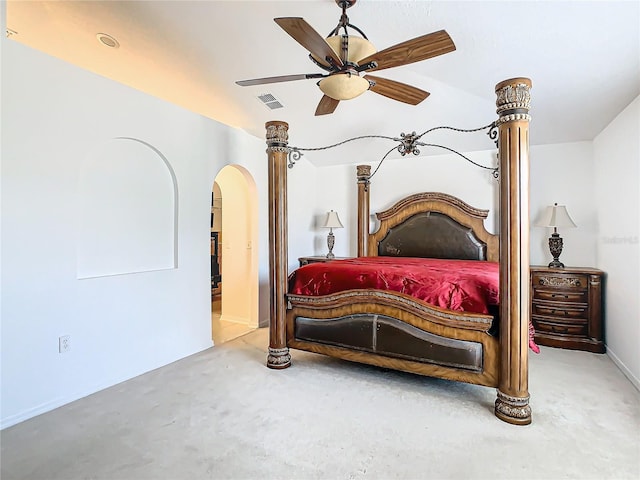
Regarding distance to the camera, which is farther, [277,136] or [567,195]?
[567,195]

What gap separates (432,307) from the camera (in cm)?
267

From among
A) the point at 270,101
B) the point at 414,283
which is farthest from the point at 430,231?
the point at 270,101

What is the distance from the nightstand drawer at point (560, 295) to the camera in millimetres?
3791

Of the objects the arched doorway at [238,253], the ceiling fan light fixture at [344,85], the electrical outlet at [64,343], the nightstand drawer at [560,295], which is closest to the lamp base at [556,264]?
the nightstand drawer at [560,295]

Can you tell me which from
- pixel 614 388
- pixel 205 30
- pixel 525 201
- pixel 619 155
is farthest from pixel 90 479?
pixel 619 155

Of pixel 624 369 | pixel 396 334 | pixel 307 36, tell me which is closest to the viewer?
pixel 307 36

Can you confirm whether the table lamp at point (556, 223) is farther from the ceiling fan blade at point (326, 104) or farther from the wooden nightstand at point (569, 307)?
the ceiling fan blade at point (326, 104)

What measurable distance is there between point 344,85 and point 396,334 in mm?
1842

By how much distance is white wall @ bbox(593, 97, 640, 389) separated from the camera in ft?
9.50

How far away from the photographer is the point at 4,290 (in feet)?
7.53

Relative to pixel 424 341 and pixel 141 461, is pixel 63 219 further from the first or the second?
pixel 424 341

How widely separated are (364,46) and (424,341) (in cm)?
206

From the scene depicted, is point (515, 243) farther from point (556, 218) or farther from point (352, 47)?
point (556, 218)

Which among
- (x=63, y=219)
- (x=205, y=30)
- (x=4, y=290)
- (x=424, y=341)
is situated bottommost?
(x=424, y=341)
